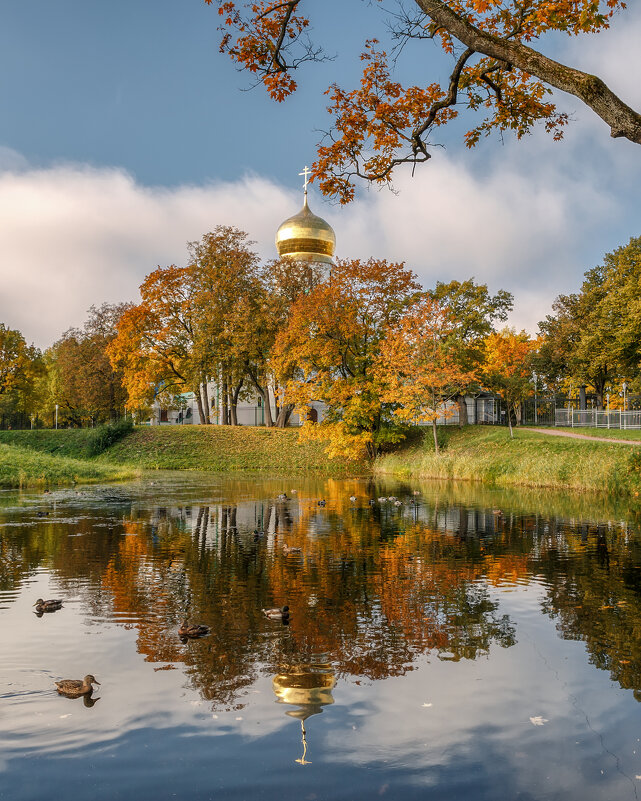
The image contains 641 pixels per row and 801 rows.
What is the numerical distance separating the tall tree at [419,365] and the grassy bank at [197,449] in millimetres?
5345

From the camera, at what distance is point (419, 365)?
3759 cm

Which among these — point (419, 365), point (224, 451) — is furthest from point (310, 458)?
point (419, 365)

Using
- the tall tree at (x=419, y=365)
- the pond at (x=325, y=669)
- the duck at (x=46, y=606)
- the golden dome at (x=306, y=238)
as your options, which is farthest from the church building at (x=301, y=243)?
the duck at (x=46, y=606)

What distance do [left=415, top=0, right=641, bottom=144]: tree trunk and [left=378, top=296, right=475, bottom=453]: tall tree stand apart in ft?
92.6

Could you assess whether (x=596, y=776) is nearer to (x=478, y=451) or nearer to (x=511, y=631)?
(x=511, y=631)

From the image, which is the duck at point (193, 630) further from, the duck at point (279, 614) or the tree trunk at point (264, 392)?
the tree trunk at point (264, 392)

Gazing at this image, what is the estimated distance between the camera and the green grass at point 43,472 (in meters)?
28.5

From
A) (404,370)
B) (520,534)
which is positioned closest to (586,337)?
(404,370)

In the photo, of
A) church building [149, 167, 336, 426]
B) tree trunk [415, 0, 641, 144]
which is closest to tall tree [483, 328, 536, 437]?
church building [149, 167, 336, 426]

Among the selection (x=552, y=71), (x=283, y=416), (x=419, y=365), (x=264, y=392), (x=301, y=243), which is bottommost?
(x=283, y=416)

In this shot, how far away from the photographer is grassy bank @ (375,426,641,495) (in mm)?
25188

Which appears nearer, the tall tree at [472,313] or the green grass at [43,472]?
the green grass at [43,472]

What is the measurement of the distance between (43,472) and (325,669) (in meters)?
25.9

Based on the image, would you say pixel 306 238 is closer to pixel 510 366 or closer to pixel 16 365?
pixel 510 366
